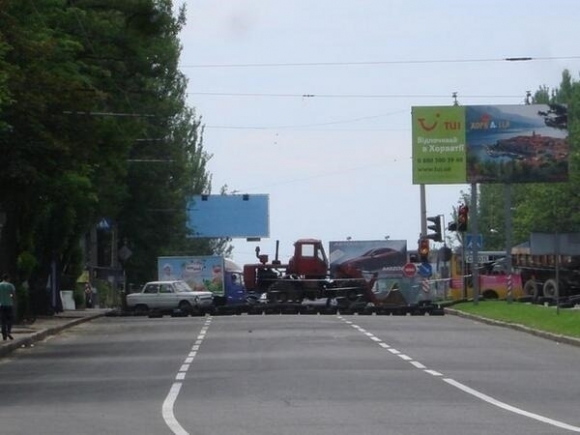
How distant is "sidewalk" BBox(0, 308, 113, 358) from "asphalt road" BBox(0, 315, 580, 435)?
0.53 metres

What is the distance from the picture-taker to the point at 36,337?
41.1 metres

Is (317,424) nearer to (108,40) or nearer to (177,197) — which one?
(108,40)

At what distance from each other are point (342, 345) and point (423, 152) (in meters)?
25.9

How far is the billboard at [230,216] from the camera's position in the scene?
100188 mm

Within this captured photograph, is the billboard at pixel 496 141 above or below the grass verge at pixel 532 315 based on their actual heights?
above

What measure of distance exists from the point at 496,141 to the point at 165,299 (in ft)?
53.9

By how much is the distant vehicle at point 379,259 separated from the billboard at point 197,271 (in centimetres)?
683

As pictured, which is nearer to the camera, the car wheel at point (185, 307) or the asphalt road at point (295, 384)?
the asphalt road at point (295, 384)

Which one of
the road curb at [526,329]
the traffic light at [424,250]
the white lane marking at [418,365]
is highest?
the traffic light at [424,250]

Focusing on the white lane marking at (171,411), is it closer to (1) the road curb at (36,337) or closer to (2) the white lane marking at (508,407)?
(2) the white lane marking at (508,407)

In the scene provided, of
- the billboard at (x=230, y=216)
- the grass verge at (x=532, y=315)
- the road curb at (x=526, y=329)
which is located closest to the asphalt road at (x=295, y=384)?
the road curb at (x=526, y=329)

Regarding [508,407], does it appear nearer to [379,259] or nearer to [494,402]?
[494,402]

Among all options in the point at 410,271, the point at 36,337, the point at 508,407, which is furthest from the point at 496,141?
the point at 508,407

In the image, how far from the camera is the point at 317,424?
1659 centimetres
